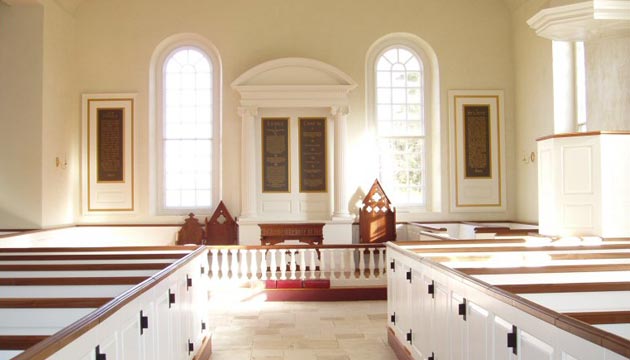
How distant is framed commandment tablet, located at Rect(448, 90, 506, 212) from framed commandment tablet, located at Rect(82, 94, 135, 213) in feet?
20.6

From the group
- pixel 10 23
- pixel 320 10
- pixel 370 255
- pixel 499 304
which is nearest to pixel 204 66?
pixel 320 10

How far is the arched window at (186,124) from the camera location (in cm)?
1136

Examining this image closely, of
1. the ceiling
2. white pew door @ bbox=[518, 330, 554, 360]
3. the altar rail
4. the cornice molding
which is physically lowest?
the altar rail

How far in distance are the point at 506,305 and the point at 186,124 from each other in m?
9.68

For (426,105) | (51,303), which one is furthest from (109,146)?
A: (51,303)

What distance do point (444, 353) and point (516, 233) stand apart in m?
5.75

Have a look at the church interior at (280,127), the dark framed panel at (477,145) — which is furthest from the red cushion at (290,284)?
the dark framed panel at (477,145)

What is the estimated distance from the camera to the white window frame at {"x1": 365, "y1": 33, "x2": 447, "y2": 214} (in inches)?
447

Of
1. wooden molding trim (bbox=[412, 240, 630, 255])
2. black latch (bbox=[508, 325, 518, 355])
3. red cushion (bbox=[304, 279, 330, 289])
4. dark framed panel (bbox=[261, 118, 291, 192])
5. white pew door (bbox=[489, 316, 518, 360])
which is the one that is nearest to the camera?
black latch (bbox=[508, 325, 518, 355])

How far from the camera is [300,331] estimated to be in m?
6.35

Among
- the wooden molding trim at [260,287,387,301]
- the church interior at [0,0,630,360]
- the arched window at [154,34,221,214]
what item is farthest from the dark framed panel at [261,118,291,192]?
the wooden molding trim at [260,287,387,301]

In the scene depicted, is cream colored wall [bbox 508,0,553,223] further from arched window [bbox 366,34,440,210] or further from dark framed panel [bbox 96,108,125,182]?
dark framed panel [bbox 96,108,125,182]

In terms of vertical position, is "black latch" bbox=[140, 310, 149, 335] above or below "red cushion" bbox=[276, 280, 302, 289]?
above

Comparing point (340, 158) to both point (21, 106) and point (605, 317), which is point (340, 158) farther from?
point (605, 317)
